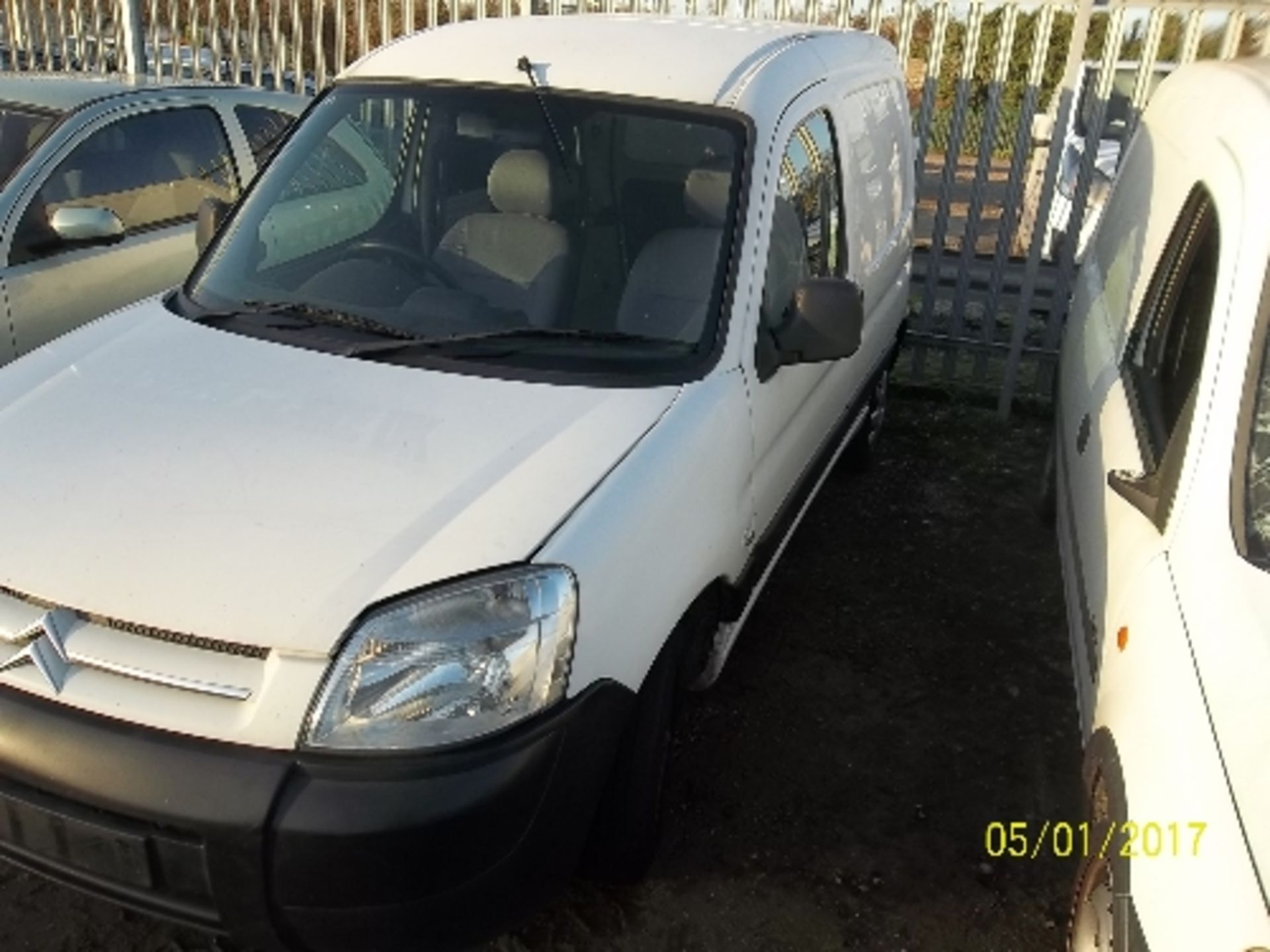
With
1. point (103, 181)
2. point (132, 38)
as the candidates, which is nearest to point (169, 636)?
point (103, 181)

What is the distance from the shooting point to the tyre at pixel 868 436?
16.5 feet

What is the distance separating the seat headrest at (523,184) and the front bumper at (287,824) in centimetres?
152

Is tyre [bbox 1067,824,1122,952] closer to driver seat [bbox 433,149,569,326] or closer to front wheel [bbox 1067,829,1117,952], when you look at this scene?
front wheel [bbox 1067,829,1117,952]

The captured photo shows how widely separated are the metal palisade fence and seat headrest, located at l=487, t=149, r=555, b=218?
285 centimetres

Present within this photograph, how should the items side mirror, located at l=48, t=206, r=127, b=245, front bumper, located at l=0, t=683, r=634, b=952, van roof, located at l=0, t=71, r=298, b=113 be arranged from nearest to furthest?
front bumper, located at l=0, t=683, r=634, b=952, side mirror, located at l=48, t=206, r=127, b=245, van roof, located at l=0, t=71, r=298, b=113

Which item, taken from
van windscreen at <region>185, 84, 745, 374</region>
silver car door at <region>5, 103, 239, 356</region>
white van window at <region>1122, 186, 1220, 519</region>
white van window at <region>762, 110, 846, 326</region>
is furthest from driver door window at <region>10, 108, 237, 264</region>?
white van window at <region>1122, 186, 1220, 519</region>

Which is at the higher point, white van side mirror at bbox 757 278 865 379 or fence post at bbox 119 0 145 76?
fence post at bbox 119 0 145 76

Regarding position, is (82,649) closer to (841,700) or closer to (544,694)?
(544,694)

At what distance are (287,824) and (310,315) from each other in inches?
56.1

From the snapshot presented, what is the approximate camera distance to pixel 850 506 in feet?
16.2

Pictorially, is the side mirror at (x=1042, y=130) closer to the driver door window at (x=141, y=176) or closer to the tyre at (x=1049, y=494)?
the tyre at (x=1049, y=494)

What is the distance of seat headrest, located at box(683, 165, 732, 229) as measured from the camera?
284 cm

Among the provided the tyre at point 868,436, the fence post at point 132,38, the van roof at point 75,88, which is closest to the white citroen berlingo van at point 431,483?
the tyre at point 868,436

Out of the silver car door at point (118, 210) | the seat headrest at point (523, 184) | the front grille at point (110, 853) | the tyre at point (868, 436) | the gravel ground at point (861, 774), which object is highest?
the seat headrest at point (523, 184)
